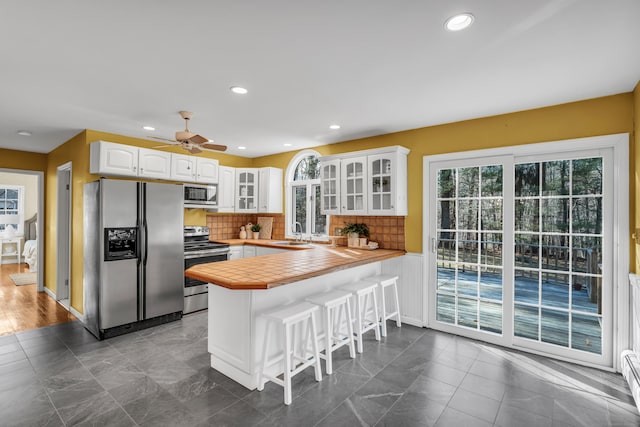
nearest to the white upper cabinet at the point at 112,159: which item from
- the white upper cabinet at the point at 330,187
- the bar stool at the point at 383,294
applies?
the white upper cabinet at the point at 330,187

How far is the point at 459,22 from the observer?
1.79 meters

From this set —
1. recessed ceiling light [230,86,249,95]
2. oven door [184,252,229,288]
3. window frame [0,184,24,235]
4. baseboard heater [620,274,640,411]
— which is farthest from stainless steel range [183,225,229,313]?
window frame [0,184,24,235]

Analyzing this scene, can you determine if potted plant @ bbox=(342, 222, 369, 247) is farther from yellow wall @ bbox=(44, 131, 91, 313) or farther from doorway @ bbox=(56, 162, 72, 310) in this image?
doorway @ bbox=(56, 162, 72, 310)

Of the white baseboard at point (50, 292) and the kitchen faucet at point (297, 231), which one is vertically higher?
the kitchen faucet at point (297, 231)

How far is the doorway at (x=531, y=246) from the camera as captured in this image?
2945mm

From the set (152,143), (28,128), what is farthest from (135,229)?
(28,128)

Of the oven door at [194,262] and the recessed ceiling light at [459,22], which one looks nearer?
the recessed ceiling light at [459,22]

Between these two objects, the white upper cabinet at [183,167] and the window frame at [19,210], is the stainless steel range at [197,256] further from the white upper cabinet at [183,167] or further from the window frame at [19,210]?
the window frame at [19,210]

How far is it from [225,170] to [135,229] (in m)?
1.88

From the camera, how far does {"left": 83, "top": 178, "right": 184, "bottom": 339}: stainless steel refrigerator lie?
12.0ft

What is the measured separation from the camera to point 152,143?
4691 millimetres

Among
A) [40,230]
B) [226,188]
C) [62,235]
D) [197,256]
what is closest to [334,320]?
[197,256]

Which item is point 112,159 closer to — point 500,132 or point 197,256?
point 197,256

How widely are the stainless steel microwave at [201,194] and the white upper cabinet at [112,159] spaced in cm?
76
